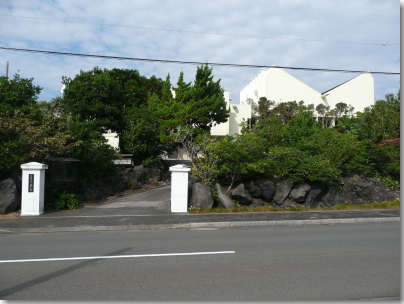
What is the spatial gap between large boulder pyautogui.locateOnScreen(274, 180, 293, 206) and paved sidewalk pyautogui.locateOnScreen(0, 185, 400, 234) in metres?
1.71

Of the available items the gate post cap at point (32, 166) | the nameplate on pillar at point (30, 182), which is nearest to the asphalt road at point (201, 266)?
the nameplate on pillar at point (30, 182)

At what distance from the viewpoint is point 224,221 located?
10.8m

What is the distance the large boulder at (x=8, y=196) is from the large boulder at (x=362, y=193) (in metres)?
13.1

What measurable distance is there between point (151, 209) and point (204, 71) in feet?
34.5

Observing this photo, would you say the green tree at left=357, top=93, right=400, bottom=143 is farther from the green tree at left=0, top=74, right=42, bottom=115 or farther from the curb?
the green tree at left=0, top=74, right=42, bottom=115

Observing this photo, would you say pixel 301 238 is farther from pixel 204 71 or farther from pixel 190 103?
pixel 204 71

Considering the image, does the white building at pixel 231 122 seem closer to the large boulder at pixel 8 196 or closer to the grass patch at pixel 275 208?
the grass patch at pixel 275 208

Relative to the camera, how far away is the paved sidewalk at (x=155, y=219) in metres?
10.2

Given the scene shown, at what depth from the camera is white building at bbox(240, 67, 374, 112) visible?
40.2 metres

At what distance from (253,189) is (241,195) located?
0.83 m

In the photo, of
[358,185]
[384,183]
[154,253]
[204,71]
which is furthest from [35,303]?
[204,71]

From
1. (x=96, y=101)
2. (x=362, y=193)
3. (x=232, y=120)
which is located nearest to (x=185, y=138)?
(x=362, y=193)

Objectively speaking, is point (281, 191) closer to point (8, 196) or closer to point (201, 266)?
point (201, 266)

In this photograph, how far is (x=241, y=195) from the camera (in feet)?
44.9
